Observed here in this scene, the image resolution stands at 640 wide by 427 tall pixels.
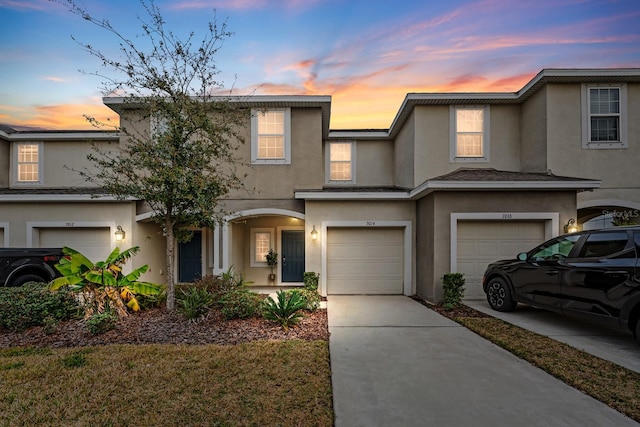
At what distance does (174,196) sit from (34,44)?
Answer: 8.54m

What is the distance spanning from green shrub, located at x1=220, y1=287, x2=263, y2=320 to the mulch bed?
12cm

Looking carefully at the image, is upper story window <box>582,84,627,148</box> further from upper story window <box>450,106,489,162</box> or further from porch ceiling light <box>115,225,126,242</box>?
porch ceiling light <box>115,225,126,242</box>

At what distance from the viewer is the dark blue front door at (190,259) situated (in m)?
12.0

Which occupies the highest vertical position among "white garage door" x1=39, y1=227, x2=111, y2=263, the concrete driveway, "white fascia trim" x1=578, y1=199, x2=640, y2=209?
"white fascia trim" x1=578, y1=199, x2=640, y2=209

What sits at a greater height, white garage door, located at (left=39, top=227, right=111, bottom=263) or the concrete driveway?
white garage door, located at (left=39, top=227, right=111, bottom=263)

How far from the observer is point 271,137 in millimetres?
10117

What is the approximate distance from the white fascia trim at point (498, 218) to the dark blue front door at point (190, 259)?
9.19 m

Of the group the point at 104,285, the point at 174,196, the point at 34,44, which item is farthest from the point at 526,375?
the point at 34,44

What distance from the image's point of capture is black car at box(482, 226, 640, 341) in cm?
468

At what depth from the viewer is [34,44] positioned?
9.62 m

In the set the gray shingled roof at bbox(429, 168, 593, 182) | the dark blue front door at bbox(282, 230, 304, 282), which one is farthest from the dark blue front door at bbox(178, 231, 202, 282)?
the gray shingled roof at bbox(429, 168, 593, 182)

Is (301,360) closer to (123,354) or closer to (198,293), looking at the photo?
(123,354)

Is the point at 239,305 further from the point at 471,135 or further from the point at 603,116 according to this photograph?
the point at 603,116

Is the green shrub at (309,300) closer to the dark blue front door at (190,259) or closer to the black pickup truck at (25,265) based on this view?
the dark blue front door at (190,259)
